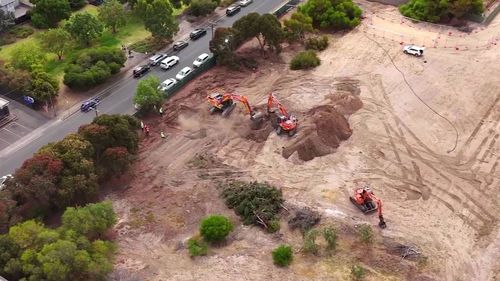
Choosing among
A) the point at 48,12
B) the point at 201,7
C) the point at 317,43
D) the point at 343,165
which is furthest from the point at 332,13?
the point at 48,12

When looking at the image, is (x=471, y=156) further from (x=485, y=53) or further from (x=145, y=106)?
(x=145, y=106)

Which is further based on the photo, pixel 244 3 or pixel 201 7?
pixel 244 3

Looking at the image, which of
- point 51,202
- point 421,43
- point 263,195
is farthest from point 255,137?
point 421,43

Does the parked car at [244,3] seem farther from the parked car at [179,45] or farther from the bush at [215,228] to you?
the bush at [215,228]

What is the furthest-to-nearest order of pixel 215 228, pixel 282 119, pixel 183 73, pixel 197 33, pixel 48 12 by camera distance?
1. pixel 48 12
2. pixel 197 33
3. pixel 183 73
4. pixel 282 119
5. pixel 215 228

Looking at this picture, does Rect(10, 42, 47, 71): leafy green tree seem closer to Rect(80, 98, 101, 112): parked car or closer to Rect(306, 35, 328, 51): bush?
Rect(80, 98, 101, 112): parked car

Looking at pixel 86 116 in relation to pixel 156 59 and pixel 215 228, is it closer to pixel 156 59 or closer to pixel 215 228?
pixel 156 59

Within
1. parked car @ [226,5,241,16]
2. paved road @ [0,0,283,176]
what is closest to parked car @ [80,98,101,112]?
paved road @ [0,0,283,176]
